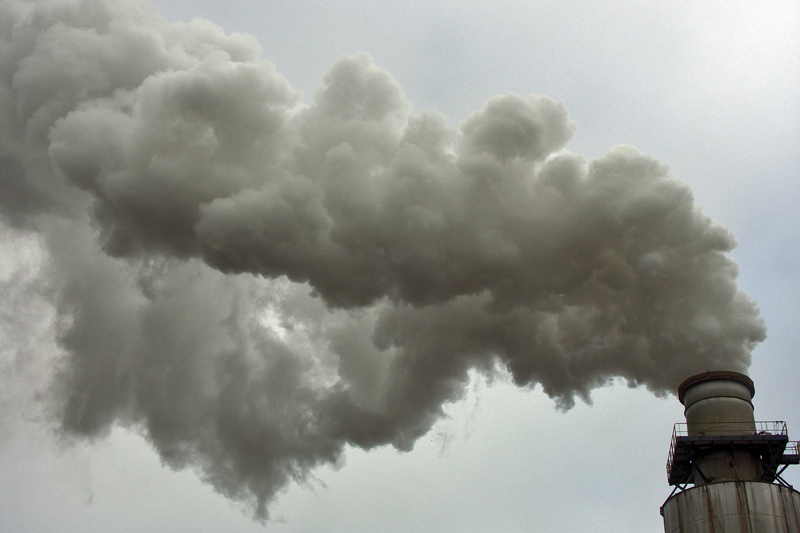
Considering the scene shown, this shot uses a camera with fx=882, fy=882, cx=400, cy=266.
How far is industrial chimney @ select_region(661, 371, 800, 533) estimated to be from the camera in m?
34.0

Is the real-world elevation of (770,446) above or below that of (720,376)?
below

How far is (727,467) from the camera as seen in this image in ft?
117

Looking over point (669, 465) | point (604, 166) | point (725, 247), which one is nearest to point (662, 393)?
point (669, 465)

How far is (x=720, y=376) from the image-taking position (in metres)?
36.2

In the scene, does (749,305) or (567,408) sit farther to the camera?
(567,408)

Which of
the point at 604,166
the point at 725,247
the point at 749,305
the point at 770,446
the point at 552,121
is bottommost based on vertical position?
the point at 770,446

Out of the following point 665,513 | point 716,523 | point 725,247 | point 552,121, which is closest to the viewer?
point 716,523

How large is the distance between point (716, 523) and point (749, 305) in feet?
33.3

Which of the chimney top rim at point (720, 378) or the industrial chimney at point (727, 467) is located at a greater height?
the chimney top rim at point (720, 378)

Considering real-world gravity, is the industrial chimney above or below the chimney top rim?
below

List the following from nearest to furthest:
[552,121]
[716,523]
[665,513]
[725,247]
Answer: [716,523] < [665,513] < [725,247] < [552,121]

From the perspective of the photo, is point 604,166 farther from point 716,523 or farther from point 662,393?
point 716,523

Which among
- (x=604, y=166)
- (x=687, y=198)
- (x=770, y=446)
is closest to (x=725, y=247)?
(x=687, y=198)

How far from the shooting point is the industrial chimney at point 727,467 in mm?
33969
